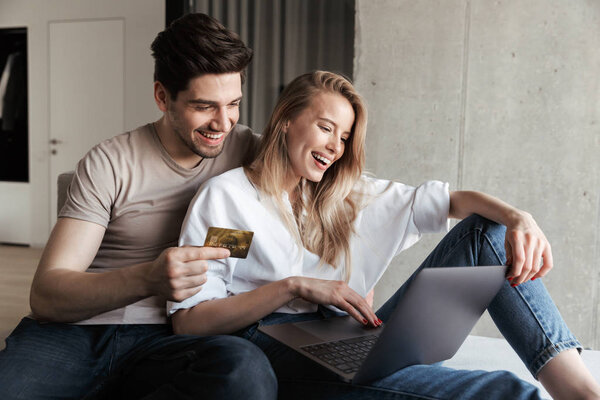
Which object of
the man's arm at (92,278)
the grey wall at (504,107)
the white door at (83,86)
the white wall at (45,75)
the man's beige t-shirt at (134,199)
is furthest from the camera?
the white door at (83,86)

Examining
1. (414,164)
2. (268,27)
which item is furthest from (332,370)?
(268,27)

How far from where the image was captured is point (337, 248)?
155 centimetres

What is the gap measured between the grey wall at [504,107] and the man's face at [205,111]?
1210 mm

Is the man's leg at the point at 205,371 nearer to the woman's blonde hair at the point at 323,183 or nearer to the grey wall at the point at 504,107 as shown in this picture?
the woman's blonde hair at the point at 323,183

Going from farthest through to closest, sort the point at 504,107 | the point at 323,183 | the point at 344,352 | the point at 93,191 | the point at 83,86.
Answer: the point at 83,86
the point at 504,107
the point at 323,183
the point at 93,191
the point at 344,352

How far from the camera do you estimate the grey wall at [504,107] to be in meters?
2.44

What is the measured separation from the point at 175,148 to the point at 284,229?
1.32 ft

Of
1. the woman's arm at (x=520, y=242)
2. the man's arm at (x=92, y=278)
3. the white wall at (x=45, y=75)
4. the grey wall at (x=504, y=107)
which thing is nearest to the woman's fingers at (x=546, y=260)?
the woman's arm at (x=520, y=242)

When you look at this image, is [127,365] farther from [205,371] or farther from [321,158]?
[321,158]

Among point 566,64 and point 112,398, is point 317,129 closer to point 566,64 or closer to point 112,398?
point 112,398

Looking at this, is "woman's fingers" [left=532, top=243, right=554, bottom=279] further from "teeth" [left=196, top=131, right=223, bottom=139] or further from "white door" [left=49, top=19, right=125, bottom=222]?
"white door" [left=49, top=19, right=125, bottom=222]

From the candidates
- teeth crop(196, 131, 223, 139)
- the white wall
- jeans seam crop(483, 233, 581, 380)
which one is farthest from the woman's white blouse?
the white wall

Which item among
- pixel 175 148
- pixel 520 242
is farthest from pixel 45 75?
pixel 520 242

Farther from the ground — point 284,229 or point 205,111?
point 205,111
